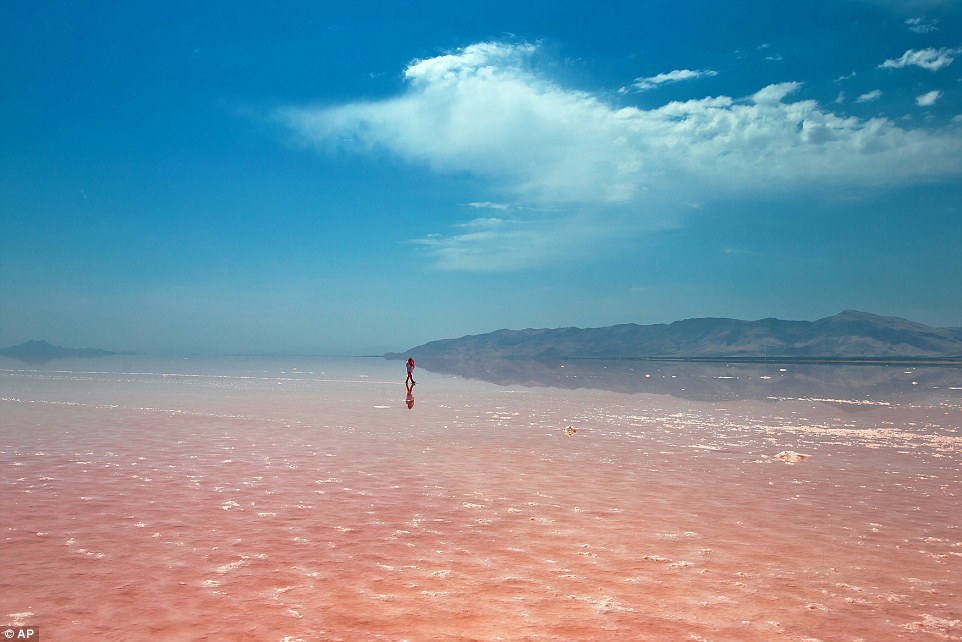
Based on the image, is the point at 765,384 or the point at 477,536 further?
the point at 765,384

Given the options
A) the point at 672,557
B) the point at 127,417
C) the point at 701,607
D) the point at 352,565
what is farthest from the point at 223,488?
the point at 127,417

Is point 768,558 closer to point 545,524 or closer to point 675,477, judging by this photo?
point 545,524

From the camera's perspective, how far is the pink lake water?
642 centimetres

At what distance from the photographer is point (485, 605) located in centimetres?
675

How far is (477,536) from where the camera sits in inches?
371

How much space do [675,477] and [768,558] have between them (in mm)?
5751

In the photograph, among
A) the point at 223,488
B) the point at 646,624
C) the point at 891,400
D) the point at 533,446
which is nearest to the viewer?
the point at 646,624

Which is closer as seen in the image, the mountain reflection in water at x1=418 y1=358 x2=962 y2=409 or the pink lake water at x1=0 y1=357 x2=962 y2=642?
the pink lake water at x1=0 y1=357 x2=962 y2=642

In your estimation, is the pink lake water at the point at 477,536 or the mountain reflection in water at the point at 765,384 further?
the mountain reflection in water at the point at 765,384

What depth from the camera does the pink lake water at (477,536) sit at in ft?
21.1

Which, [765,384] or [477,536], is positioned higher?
[477,536]

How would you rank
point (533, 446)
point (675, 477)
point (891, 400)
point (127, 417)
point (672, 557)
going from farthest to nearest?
1. point (891, 400)
2. point (127, 417)
3. point (533, 446)
4. point (675, 477)
5. point (672, 557)

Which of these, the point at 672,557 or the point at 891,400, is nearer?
the point at 672,557

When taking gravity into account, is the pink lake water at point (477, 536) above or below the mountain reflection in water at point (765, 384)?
above
